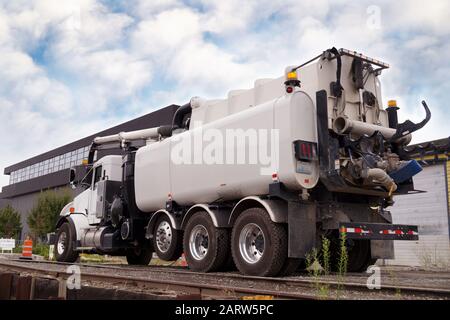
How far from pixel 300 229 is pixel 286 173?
904 millimetres

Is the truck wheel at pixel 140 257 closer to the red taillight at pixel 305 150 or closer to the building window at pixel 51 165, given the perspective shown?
the red taillight at pixel 305 150

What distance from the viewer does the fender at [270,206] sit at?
7.70 m

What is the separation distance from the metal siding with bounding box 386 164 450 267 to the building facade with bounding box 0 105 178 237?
24163 mm

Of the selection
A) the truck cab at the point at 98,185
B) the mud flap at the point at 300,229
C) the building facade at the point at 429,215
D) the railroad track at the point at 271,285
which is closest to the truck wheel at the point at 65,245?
the truck cab at the point at 98,185

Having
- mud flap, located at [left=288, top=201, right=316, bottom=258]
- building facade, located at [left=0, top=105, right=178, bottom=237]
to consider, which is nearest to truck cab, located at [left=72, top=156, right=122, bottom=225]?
mud flap, located at [left=288, top=201, right=316, bottom=258]

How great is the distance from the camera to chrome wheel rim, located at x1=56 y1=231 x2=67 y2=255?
13.5 metres

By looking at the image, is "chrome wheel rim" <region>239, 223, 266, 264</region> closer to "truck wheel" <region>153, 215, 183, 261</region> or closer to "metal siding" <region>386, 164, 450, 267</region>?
"truck wheel" <region>153, 215, 183, 261</region>

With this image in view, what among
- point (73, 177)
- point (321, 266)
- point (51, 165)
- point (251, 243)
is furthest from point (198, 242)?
point (51, 165)
